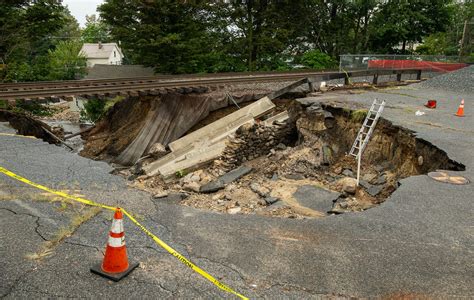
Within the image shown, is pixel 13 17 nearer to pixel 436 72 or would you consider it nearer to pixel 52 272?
pixel 52 272

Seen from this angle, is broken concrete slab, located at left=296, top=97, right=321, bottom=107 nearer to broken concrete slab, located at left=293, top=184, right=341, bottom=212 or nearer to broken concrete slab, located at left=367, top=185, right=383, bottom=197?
broken concrete slab, located at left=293, top=184, right=341, bottom=212

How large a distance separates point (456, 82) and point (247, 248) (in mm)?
19651

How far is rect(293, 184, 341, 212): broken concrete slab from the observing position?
269 inches

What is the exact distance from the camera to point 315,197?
288 inches

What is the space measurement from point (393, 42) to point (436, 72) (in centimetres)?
1029

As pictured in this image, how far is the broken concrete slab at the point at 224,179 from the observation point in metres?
8.15

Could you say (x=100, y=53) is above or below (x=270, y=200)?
above

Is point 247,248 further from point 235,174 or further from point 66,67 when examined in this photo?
point 66,67

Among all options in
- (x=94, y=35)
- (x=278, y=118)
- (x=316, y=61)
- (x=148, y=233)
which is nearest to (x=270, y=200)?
(x=148, y=233)

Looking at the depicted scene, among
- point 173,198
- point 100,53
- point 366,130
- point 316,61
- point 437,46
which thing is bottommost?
point 173,198

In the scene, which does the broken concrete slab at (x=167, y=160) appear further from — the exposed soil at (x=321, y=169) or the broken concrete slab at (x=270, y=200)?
the broken concrete slab at (x=270, y=200)

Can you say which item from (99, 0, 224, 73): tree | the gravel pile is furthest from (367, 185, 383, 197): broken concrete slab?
(99, 0, 224, 73): tree

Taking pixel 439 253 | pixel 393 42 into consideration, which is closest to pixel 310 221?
pixel 439 253

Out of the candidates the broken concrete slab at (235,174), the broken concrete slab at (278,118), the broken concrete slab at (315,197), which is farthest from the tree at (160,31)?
the broken concrete slab at (315,197)
